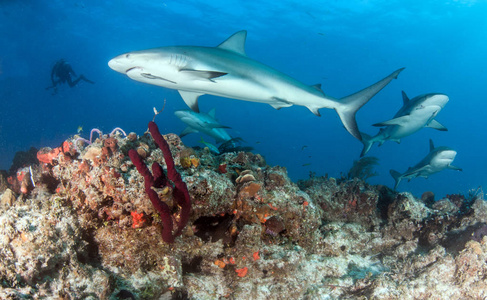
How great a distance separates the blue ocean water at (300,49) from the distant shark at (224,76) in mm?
3846

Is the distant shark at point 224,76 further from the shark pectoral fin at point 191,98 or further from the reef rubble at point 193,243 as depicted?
the reef rubble at point 193,243

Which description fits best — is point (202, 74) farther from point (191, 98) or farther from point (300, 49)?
point (300, 49)

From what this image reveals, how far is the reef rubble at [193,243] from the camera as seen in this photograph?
9.69ft

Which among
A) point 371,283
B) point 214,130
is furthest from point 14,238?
point 214,130

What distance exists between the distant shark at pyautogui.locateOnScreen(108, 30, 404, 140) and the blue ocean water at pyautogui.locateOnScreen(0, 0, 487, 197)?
3.85 metres

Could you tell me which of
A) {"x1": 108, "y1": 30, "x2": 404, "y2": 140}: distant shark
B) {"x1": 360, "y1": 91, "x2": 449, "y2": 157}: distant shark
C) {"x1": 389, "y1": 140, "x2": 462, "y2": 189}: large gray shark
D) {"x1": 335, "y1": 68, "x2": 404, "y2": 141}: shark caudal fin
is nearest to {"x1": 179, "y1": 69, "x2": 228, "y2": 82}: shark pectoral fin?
{"x1": 108, "y1": 30, "x2": 404, "y2": 140}: distant shark

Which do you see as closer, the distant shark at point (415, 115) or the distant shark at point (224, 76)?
the distant shark at point (224, 76)

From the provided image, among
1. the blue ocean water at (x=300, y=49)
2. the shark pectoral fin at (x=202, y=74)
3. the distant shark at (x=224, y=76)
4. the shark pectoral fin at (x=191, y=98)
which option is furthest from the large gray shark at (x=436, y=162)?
the shark pectoral fin at (x=202, y=74)

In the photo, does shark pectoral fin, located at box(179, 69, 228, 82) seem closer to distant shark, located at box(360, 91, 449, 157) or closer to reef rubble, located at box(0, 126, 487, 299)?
reef rubble, located at box(0, 126, 487, 299)

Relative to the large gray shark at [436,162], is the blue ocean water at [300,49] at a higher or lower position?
higher

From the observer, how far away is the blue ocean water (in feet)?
148

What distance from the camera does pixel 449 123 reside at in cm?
13438

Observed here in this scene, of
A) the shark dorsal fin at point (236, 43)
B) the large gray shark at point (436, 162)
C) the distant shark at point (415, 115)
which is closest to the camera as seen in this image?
the shark dorsal fin at point (236, 43)

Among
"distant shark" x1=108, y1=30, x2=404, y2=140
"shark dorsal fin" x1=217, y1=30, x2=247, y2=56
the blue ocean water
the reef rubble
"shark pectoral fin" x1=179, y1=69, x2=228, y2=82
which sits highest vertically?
the blue ocean water
